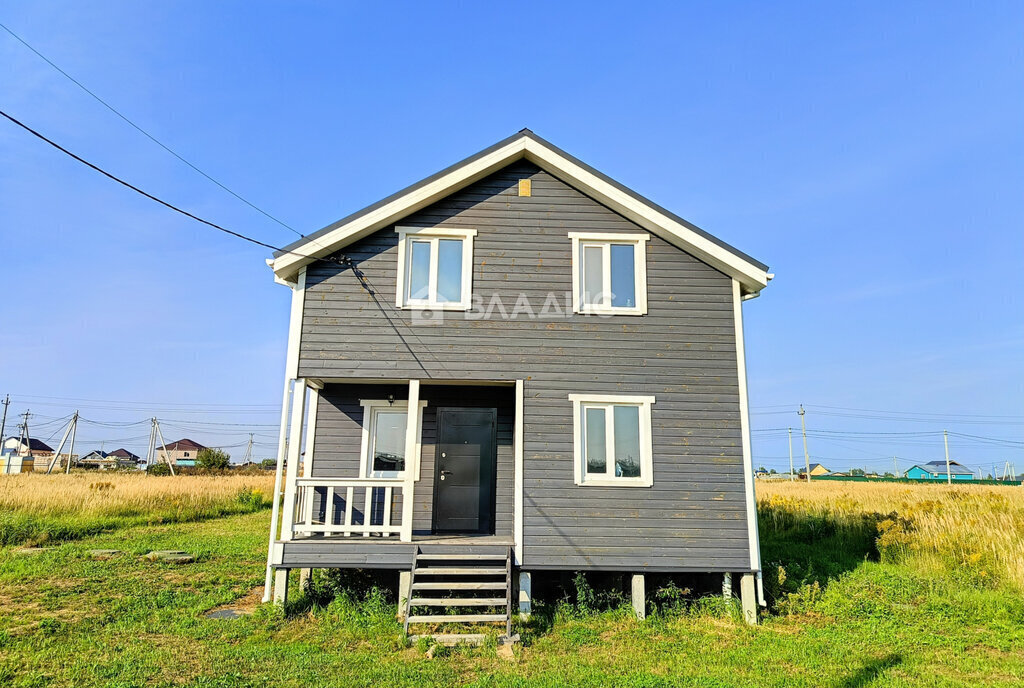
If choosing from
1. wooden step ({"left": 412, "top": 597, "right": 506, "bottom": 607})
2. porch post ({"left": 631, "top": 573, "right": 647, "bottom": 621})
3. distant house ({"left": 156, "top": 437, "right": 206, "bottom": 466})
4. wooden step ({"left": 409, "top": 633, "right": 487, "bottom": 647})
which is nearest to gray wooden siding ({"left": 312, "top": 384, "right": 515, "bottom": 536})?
wooden step ({"left": 412, "top": 597, "right": 506, "bottom": 607})

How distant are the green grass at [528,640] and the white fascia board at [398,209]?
209 inches

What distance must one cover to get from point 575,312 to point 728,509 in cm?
390

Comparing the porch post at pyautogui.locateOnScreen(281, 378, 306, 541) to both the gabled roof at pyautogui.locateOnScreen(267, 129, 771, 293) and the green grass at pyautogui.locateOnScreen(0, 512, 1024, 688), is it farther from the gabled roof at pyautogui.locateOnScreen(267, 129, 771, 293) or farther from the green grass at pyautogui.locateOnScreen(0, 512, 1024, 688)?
the gabled roof at pyautogui.locateOnScreen(267, 129, 771, 293)

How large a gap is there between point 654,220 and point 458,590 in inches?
262

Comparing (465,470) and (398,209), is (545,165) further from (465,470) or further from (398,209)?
(465,470)

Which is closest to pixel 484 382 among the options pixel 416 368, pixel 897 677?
pixel 416 368

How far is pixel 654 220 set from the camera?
10672mm

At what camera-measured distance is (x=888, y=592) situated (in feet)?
34.4

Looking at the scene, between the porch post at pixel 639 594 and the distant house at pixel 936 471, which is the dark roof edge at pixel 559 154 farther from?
the distant house at pixel 936 471

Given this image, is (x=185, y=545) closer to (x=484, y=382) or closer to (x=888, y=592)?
(x=484, y=382)

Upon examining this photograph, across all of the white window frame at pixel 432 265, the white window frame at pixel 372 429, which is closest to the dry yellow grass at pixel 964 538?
the white window frame at pixel 372 429

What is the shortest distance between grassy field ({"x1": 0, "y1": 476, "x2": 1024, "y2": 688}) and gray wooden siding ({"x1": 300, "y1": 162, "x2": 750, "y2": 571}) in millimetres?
1162

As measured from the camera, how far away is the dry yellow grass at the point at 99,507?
52.0 ft

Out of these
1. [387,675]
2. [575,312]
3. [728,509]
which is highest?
[575,312]
